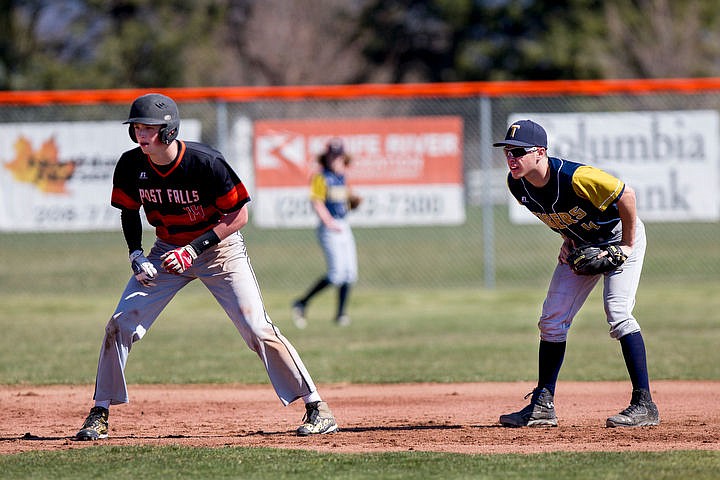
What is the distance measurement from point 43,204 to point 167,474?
968 centimetres

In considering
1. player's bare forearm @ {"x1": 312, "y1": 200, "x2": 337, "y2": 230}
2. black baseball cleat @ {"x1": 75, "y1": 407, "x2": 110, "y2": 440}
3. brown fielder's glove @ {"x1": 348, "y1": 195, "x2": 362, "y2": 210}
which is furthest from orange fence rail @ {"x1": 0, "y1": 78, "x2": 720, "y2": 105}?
black baseball cleat @ {"x1": 75, "y1": 407, "x2": 110, "y2": 440}

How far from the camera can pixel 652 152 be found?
13.9 meters

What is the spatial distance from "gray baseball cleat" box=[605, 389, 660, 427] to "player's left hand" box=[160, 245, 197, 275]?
2614 mm

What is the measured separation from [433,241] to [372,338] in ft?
40.2

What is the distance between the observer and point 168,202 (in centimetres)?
585

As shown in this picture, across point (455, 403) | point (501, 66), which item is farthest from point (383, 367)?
point (501, 66)

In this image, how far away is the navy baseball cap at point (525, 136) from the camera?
19.5ft

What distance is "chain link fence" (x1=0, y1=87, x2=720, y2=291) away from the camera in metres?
14.8

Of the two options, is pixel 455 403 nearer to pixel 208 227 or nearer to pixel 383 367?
pixel 383 367

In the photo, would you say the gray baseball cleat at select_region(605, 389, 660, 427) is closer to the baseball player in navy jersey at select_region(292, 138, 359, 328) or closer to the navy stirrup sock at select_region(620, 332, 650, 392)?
the navy stirrup sock at select_region(620, 332, 650, 392)

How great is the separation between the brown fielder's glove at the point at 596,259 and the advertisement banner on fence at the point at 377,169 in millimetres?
8095

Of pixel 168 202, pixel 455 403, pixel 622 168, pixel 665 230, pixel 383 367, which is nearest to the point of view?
pixel 168 202

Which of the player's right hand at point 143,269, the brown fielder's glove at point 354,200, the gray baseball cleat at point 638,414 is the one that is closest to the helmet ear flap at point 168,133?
the player's right hand at point 143,269

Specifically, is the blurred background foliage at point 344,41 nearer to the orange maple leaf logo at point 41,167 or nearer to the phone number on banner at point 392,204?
the orange maple leaf logo at point 41,167
